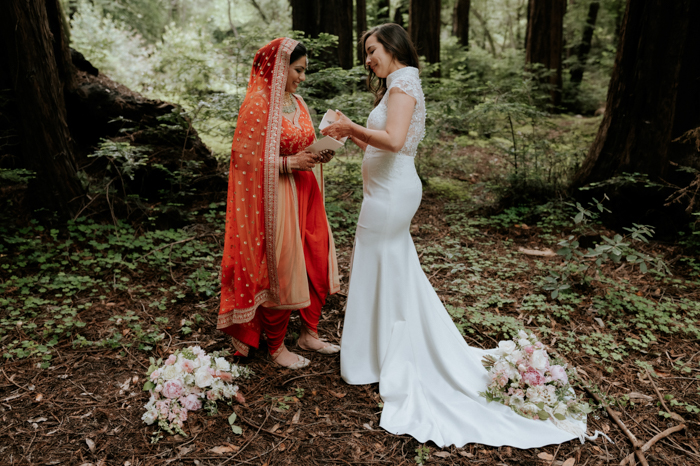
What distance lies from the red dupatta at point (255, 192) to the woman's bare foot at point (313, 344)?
502 millimetres

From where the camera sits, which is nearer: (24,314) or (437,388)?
(437,388)

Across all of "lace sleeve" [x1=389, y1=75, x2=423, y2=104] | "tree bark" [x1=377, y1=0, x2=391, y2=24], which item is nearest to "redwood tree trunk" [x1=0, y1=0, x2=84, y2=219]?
"lace sleeve" [x1=389, y1=75, x2=423, y2=104]

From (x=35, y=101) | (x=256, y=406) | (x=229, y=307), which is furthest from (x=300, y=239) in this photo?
(x=35, y=101)

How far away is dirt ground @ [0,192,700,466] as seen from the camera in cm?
216

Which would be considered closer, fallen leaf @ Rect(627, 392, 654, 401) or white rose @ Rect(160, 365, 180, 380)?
white rose @ Rect(160, 365, 180, 380)

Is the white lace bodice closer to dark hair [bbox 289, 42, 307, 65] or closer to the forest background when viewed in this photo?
dark hair [bbox 289, 42, 307, 65]

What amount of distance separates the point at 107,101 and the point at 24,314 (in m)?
2.95

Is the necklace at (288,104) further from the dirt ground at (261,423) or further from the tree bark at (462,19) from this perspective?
the tree bark at (462,19)

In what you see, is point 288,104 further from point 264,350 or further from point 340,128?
point 264,350

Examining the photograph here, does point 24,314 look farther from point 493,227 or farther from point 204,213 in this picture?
point 493,227

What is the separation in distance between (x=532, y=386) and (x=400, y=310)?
0.90m

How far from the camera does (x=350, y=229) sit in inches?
206

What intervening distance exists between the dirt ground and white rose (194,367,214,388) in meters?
0.18

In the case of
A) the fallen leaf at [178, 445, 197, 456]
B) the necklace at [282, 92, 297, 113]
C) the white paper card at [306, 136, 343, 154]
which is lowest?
the fallen leaf at [178, 445, 197, 456]
